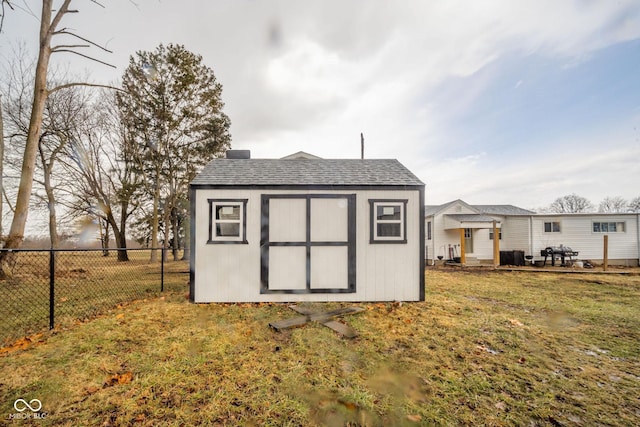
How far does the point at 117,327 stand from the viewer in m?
4.70

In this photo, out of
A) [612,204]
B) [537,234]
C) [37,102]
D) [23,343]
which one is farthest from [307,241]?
[612,204]

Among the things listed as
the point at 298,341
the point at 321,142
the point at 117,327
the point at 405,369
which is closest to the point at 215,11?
the point at 321,142

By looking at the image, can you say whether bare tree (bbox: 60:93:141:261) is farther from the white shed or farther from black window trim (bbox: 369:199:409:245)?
black window trim (bbox: 369:199:409:245)

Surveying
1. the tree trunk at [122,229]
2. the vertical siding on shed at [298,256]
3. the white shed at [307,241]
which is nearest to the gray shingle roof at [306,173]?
the white shed at [307,241]

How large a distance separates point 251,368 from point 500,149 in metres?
22.1

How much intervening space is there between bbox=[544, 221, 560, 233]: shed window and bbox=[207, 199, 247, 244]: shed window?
19.9m

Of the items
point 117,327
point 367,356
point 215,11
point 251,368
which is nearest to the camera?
point 251,368

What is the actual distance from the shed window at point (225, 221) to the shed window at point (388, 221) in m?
3.56

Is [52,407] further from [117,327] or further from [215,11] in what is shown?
[215,11]

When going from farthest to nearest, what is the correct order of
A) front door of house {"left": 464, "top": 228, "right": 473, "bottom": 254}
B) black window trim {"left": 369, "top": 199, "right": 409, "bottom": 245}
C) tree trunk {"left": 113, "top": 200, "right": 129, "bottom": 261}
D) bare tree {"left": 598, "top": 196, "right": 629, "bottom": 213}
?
1. bare tree {"left": 598, "top": 196, "right": 629, "bottom": 213}
2. tree trunk {"left": 113, "top": 200, "right": 129, "bottom": 261}
3. front door of house {"left": 464, "top": 228, "right": 473, "bottom": 254}
4. black window trim {"left": 369, "top": 199, "right": 409, "bottom": 245}

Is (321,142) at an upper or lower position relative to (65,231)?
upper

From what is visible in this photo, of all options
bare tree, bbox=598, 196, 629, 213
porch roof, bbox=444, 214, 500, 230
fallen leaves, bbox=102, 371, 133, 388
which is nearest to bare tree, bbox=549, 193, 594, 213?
bare tree, bbox=598, 196, 629, 213

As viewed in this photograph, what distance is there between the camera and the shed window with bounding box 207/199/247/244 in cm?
661

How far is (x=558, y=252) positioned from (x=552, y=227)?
2.23 meters
